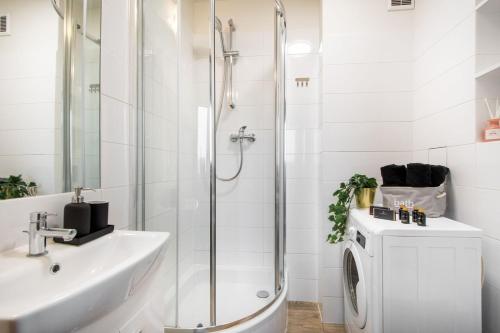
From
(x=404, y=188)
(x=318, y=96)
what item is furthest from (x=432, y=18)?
(x=404, y=188)

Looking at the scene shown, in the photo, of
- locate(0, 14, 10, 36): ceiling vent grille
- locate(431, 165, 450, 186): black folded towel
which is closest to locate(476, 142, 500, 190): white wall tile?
locate(431, 165, 450, 186): black folded towel

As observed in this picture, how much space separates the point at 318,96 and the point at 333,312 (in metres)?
1.63

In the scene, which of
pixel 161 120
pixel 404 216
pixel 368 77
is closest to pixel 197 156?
pixel 161 120

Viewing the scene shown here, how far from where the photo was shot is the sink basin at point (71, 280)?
37 centimetres

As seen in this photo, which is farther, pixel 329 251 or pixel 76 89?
pixel 329 251

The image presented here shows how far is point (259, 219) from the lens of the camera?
6.44 feet

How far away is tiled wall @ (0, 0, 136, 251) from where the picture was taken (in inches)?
43.0

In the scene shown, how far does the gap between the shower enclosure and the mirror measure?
1.03ft

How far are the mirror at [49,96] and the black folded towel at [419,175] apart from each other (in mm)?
1570

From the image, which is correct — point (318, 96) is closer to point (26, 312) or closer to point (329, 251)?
point (329, 251)

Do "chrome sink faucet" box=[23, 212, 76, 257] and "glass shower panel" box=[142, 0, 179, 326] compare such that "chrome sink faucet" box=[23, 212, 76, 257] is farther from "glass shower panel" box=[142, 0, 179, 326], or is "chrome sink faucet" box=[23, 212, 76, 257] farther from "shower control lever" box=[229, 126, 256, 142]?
"shower control lever" box=[229, 126, 256, 142]

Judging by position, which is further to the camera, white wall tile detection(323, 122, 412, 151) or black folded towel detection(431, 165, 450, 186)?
white wall tile detection(323, 122, 412, 151)

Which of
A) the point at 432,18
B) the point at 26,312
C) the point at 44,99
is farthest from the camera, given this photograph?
the point at 432,18

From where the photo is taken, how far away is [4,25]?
679 mm
